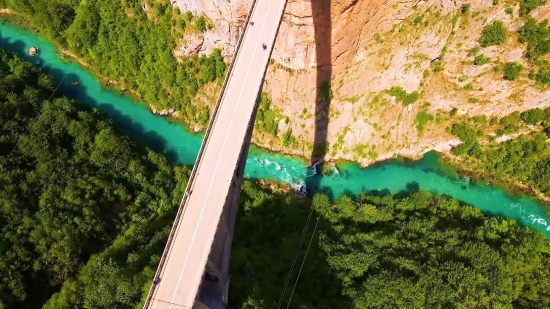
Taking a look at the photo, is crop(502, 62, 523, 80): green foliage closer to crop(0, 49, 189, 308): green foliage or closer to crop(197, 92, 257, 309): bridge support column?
crop(197, 92, 257, 309): bridge support column

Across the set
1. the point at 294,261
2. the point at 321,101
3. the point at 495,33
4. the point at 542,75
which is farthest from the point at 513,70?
the point at 294,261

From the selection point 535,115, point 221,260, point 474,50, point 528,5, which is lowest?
point 221,260

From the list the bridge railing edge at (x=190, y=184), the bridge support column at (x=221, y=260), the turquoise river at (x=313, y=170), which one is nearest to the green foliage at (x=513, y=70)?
the turquoise river at (x=313, y=170)

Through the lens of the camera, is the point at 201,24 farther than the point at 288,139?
No

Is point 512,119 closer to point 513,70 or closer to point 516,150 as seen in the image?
point 516,150

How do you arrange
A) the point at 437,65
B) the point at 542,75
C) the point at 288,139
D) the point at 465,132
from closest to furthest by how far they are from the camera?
the point at 542,75, the point at 437,65, the point at 465,132, the point at 288,139

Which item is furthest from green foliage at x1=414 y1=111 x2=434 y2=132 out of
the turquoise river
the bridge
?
the bridge

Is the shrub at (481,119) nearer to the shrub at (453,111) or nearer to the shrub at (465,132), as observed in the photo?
the shrub at (465,132)

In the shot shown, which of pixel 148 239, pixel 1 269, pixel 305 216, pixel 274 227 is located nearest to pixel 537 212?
pixel 305 216

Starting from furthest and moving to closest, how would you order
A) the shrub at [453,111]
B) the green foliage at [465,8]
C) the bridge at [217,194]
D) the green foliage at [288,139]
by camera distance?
the green foliage at [288,139] < the shrub at [453,111] < the green foliage at [465,8] < the bridge at [217,194]
